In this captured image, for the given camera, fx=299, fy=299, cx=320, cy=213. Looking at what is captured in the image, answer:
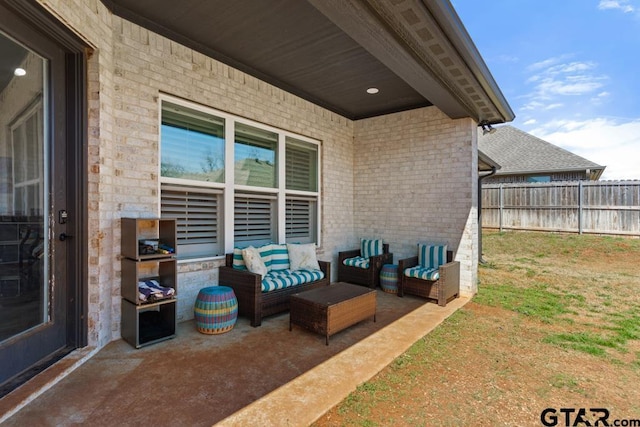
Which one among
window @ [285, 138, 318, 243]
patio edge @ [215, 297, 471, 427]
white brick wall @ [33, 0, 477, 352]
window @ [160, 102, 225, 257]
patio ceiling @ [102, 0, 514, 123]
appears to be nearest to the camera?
patio edge @ [215, 297, 471, 427]

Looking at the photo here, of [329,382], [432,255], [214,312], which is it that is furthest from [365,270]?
[329,382]

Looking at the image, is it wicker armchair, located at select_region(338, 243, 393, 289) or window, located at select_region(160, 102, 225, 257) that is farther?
wicker armchair, located at select_region(338, 243, 393, 289)

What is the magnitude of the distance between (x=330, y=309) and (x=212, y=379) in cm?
124

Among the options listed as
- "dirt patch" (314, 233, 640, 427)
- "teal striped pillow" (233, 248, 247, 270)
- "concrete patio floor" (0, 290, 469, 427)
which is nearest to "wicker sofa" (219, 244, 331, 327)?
"teal striped pillow" (233, 248, 247, 270)

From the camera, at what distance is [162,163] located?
359cm

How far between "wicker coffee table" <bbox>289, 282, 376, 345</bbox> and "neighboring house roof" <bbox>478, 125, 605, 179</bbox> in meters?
10.9

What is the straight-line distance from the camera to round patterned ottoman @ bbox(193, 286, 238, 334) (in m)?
3.29

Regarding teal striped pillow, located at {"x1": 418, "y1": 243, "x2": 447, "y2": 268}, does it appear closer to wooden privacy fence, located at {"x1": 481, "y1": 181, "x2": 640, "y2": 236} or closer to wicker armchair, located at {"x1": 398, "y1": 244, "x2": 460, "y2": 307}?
wicker armchair, located at {"x1": 398, "y1": 244, "x2": 460, "y2": 307}

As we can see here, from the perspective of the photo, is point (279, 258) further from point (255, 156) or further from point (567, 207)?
point (567, 207)

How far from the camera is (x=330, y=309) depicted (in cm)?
309

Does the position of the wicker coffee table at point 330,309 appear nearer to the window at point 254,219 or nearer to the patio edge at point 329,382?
the patio edge at point 329,382

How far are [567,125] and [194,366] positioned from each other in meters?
25.3

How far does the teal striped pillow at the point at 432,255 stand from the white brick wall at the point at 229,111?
33cm

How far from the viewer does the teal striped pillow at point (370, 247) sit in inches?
226
